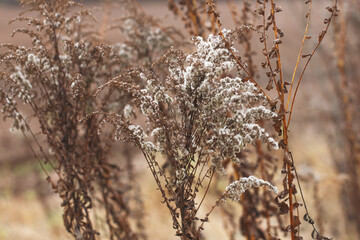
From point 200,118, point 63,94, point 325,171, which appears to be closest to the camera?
point 200,118

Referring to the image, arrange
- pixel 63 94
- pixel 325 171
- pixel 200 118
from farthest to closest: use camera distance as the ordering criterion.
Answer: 1. pixel 325 171
2. pixel 63 94
3. pixel 200 118

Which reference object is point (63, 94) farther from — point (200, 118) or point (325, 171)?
point (325, 171)

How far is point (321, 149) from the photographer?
10.3 metres

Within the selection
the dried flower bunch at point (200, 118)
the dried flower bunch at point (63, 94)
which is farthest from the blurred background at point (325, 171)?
the dried flower bunch at point (200, 118)

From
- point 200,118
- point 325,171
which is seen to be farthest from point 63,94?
point 325,171

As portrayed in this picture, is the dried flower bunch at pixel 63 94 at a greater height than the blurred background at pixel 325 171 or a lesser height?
lesser

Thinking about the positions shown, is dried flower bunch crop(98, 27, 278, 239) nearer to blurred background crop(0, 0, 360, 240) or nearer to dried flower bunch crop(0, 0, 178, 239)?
dried flower bunch crop(0, 0, 178, 239)

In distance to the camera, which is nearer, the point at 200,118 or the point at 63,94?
the point at 200,118

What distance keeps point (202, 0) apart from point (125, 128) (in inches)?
67.7

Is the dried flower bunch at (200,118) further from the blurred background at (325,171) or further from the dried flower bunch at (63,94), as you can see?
the blurred background at (325,171)

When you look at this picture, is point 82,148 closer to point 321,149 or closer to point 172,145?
point 172,145

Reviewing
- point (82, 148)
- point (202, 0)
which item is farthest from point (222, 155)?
point (202, 0)

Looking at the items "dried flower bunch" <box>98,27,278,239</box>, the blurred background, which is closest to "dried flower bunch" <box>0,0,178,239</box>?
the blurred background

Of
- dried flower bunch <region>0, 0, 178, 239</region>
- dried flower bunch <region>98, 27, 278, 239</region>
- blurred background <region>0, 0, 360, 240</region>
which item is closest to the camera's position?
dried flower bunch <region>98, 27, 278, 239</region>
